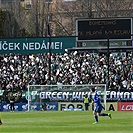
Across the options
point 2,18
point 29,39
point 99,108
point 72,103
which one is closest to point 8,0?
point 2,18

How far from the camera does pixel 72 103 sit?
4550 centimetres

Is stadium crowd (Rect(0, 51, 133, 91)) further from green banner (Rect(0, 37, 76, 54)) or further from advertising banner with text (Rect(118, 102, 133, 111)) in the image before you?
green banner (Rect(0, 37, 76, 54))

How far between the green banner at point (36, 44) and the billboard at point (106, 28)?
6.63 m

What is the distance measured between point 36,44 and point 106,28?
407 inches

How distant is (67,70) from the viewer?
5116 centimetres

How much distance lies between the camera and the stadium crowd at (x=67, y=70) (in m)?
47.8

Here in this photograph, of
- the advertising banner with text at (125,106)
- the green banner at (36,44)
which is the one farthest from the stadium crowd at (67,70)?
the green banner at (36,44)

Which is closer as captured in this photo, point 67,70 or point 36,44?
point 67,70

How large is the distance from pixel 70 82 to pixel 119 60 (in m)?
4.98

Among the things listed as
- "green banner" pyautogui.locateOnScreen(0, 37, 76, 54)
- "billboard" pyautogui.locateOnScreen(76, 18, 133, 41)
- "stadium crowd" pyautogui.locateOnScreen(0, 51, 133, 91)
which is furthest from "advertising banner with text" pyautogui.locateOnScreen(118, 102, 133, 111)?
"green banner" pyautogui.locateOnScreen(0, 37, 76, 54)

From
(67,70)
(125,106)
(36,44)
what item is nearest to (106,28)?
(67,70)

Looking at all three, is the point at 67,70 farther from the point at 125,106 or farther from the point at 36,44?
the point at 125,106

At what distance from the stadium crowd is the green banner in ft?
5.25

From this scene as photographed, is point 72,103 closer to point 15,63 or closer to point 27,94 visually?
point 27,94
